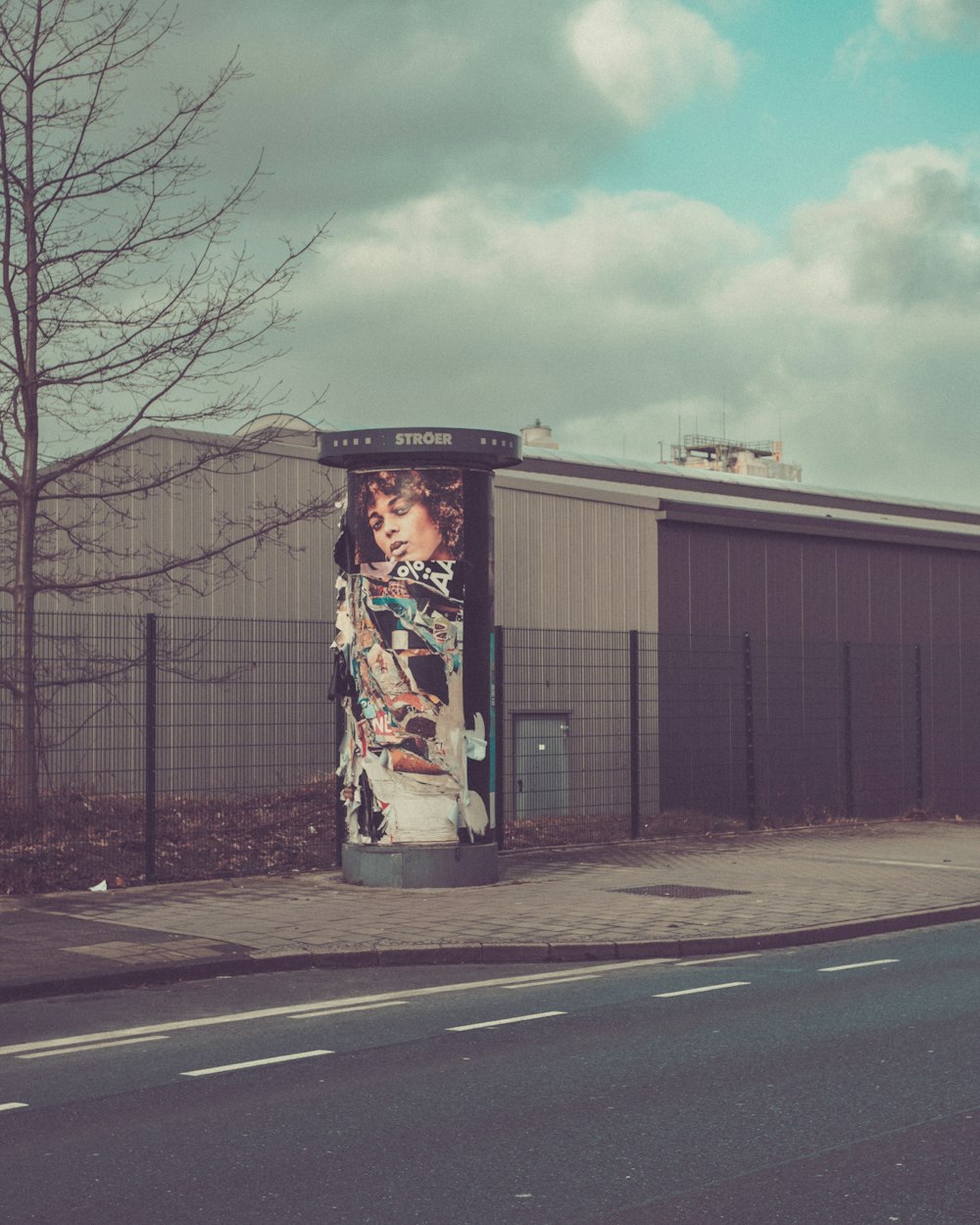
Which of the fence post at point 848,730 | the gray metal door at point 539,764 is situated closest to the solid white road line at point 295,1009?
the gray metal door at point 539,764

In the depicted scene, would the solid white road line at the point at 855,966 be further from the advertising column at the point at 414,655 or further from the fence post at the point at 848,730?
the fence post at the point at 848,730

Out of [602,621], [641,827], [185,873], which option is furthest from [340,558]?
[602,621]

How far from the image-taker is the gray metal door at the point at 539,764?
63.3 ft

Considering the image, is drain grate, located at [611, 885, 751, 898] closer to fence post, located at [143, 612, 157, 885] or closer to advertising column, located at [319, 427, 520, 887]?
advertising column, located at [319, 427, 520, 887]

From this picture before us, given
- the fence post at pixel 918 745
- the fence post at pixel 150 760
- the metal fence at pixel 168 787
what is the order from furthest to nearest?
the fence post at pixel 918 745 < the metal fence at pixel 168 787 < the fence post at pixel 150 760

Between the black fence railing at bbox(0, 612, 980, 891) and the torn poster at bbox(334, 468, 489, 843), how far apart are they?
3.75ft

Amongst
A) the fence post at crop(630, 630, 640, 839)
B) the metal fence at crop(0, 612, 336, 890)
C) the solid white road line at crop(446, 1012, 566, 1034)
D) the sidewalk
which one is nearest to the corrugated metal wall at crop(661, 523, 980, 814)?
the fence post at crop(630, 630, 640, 839)

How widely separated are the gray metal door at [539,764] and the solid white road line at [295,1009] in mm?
7763

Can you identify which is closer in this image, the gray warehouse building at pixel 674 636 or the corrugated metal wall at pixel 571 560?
the gray warehouse building at pixel 674 636

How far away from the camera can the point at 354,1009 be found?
8.74 meters

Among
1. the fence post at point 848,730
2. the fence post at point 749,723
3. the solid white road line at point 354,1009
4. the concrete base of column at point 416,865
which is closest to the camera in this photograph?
the solid white road line at point 354,1009

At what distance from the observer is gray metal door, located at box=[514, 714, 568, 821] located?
63.3 ft

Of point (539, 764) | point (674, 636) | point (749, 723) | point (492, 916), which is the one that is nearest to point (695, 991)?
point (492, 916)

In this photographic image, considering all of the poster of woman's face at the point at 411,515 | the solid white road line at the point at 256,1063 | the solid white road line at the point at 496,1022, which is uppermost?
the poster of woman's face at the point at 411,515
